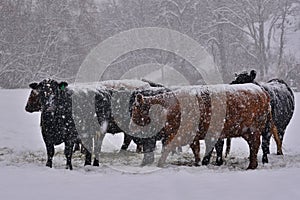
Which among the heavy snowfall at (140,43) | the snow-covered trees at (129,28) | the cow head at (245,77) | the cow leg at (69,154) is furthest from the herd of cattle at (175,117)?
the snow-covered trees at (129,28)

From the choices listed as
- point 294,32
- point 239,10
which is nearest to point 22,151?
point 239,10

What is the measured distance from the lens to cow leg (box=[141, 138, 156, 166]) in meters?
8.22

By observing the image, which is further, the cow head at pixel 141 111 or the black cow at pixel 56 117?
the cow head at pixel 141 111

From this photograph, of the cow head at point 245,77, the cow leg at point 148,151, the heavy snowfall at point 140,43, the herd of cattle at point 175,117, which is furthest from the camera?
the heavy snowfall at point 140,43

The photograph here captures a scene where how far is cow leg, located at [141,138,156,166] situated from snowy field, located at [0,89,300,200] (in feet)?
0.94

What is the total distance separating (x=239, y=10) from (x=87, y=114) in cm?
2898

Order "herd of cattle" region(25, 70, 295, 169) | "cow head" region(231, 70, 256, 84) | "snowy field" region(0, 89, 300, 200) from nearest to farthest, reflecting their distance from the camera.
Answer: "snowy field" region(0, 89, 300, 200) < "herd of cattle" region(25, 70, 295, 169) < "cow head" region(231, 70, 256, 84)

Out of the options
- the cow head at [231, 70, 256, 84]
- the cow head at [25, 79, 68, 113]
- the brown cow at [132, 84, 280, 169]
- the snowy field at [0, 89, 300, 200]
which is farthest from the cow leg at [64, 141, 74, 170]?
the cow head at [231, 70, 256, 84]

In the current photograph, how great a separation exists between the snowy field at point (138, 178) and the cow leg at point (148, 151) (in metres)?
0.29

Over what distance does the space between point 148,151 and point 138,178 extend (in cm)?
204

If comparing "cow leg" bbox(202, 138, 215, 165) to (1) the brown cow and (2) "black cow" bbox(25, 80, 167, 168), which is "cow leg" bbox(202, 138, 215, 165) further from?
(2) "black cow" bbox(25, 80, 167, 168)

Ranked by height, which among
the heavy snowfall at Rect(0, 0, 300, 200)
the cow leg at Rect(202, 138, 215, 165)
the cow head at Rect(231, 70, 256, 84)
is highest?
the heavy snowfall at Rect(0, 0, 300, 200)

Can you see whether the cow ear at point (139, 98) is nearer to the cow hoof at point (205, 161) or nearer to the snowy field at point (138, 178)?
the snowy field at point (138, 178)

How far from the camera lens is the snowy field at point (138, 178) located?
5.42m
